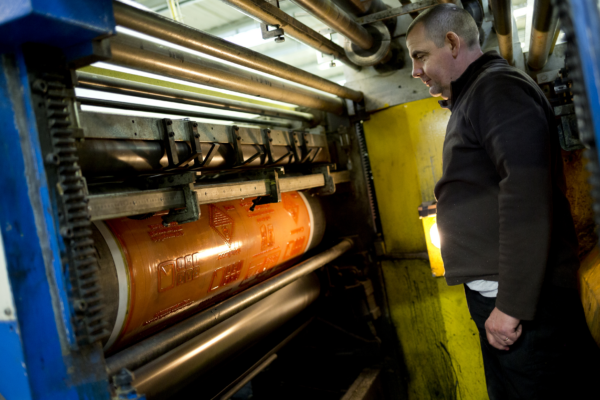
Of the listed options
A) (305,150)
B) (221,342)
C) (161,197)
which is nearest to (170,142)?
(161,197)

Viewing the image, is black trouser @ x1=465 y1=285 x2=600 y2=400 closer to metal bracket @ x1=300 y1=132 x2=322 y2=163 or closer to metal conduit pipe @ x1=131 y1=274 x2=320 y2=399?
metal conduit pipe @ x1=131 y1=274 x2=320 y2=399

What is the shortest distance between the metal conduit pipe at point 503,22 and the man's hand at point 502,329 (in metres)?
1.00

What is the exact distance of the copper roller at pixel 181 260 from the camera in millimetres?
1292

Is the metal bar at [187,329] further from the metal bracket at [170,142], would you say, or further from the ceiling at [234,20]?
the ceiling at [234,20]

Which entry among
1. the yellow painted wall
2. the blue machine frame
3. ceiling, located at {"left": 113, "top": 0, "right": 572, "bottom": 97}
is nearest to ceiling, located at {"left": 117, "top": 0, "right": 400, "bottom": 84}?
ceiling, located at {"left": 113, "top": 0, "right": 572, "bottom": 97}

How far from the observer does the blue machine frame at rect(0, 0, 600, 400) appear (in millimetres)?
838

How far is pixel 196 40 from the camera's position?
1416 mm

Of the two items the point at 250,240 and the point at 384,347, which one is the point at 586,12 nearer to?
the point at 250,240

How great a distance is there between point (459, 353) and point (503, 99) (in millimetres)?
1741

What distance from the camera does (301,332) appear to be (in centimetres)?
268

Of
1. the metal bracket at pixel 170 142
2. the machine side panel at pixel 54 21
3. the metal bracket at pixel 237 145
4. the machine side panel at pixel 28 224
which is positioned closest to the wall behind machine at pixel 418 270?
the metal bracket at pixel 237 145

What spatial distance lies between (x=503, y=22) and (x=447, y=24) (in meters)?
0.38

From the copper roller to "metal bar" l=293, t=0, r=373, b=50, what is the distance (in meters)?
0.82

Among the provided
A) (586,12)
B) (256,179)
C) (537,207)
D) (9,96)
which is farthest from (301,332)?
(586,12)
